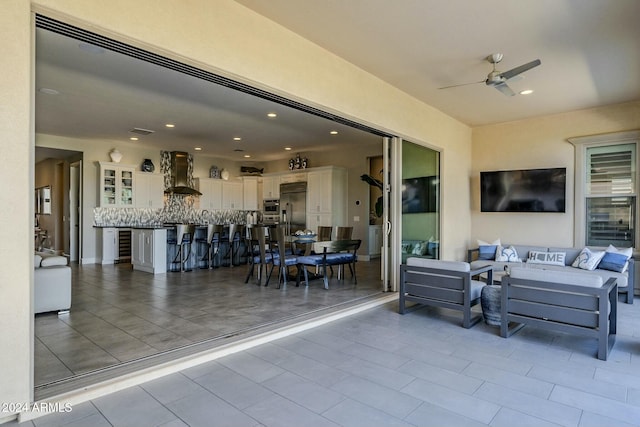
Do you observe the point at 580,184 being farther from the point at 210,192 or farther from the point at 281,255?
the point at 210,192

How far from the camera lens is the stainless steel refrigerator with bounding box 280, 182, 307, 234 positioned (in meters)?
10.0

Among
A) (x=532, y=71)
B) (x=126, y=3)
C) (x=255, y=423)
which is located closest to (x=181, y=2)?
(x=126, y=3)

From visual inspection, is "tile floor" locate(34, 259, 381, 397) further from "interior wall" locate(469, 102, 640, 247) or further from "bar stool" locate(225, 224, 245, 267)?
"interior wall" locate(469, 102, 640, 247)

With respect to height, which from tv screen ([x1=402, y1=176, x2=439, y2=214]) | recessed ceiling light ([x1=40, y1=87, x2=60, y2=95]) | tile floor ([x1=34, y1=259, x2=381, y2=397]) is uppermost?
recessed ceiling light ([x1=40, y1=87, x2=60, y2=95])

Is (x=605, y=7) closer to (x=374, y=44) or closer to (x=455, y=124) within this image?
(x=374, y=44)

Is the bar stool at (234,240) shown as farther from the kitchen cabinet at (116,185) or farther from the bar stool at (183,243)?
the kitchen cabinet at (116,185)

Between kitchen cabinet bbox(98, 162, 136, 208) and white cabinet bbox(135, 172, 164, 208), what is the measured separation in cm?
14

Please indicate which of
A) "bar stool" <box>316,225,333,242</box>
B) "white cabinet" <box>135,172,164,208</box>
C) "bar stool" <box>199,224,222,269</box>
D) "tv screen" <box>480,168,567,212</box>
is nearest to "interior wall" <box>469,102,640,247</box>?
"tv screen" <box>480,168,567,212</box>

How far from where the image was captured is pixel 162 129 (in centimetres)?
740

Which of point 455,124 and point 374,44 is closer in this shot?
point 374,44

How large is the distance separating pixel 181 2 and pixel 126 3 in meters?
0.42

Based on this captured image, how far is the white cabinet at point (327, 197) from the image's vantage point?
947 centimetres

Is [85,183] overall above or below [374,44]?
below
